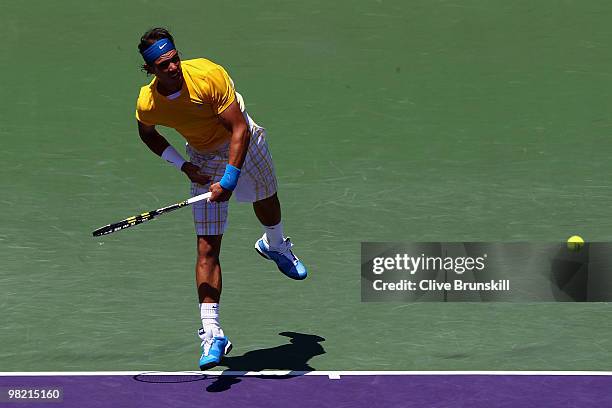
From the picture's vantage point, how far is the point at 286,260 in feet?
38.1

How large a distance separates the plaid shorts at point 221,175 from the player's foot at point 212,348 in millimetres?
761

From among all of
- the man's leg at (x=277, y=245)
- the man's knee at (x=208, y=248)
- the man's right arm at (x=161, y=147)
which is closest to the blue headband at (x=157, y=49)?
the man's right arm at (x=161, y=147)

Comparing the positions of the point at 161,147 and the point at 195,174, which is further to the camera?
the point at 161,147

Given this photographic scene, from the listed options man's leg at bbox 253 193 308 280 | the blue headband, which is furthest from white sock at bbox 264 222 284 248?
the blue headband

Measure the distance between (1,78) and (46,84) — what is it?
1.66 ft

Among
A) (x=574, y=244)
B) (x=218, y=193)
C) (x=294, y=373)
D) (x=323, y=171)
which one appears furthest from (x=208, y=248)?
(x=323, y=171)

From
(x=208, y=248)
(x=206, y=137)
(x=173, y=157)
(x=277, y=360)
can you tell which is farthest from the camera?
(x=173, y=157)

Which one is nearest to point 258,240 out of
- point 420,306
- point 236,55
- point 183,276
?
point 183,276

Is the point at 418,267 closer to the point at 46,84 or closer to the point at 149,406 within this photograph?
the point at 149,406

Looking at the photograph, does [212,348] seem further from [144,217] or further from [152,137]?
[152,137]

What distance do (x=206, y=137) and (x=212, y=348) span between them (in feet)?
5.04

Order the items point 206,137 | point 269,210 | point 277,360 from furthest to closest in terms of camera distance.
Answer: point 269,210, point 206,137, point 277,360

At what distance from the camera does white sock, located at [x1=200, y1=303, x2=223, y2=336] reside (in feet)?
33.0

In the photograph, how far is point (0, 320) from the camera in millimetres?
11031
